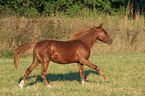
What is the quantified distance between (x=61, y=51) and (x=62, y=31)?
30.3ft

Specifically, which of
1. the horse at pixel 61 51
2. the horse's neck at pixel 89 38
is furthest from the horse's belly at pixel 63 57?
the horse's neck at pixel 89 38

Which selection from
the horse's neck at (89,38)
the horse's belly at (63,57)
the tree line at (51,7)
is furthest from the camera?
the tree line at (51,7)

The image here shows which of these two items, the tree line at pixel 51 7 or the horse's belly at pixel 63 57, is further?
the tree line at pixel 51 7

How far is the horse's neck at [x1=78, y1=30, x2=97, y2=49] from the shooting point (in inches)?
329

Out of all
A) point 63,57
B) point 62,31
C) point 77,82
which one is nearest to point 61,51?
point 63,57

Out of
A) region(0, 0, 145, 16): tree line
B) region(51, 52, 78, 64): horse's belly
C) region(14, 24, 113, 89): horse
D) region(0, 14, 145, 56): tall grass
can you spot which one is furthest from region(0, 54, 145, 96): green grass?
region(0, 0, 145, 16): tree line

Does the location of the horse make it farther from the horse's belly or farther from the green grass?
the green grass

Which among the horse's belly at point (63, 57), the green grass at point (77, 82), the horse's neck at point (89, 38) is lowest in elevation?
the green grass at point (77, 82)

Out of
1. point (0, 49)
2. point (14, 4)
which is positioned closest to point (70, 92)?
point (0, 49)

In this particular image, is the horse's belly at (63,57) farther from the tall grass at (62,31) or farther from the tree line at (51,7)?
the tree line at (51,7)

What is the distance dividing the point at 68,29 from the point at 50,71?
6.72 metres

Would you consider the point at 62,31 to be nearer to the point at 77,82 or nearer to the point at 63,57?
the point at 77,82

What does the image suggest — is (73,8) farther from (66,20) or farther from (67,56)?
(67,56)

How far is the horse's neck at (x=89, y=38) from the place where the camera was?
837 centimetres
